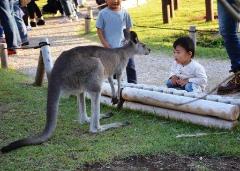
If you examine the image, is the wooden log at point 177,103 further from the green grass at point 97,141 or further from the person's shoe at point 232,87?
the person's shoe at point 232,87

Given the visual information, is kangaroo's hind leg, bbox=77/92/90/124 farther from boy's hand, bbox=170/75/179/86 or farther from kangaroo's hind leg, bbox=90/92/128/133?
boy's hand, bbox=170/75/179/86

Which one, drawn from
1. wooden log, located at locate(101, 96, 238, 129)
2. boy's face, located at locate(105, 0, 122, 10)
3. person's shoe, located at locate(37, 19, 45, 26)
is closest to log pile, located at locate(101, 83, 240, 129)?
wooden log, located at locate(101, 96, 238, 129)

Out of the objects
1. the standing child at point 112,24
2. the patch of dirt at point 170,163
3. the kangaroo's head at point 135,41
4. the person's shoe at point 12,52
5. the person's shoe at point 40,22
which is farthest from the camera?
the person's shoe at point 40,22

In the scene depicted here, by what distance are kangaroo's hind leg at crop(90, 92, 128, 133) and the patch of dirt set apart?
1.83 ft

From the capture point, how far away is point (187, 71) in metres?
4.49

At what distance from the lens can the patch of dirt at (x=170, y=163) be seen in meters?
2.93

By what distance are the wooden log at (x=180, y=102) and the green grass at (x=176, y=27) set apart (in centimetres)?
213

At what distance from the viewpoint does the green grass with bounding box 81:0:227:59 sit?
25.0 feet

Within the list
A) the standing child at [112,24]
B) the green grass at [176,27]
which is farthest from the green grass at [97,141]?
the green grass at [176,27]

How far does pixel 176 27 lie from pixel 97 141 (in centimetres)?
670

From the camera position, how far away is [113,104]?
4336 mm

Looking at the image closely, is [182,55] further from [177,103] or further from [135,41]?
[177,103]

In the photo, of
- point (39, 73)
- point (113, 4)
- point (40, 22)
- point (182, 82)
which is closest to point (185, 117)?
point (182, 82)

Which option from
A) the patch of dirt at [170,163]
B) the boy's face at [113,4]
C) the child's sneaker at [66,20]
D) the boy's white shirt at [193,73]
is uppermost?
the boy's face at [113,4]
